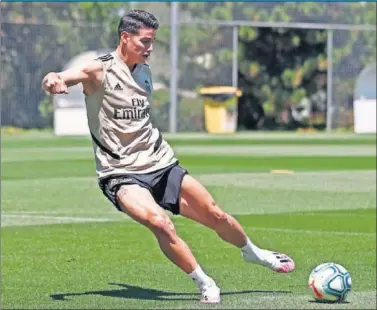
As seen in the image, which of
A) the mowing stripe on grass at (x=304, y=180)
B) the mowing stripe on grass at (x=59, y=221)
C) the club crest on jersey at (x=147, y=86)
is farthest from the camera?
the mowing stripe on grass at (x=304, y=180)

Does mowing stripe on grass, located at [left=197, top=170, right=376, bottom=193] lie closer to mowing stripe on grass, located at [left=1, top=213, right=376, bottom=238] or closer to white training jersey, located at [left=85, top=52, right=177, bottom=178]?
mowing stripe on grass, located at [left=1, top=213, right=376, bottom=238]

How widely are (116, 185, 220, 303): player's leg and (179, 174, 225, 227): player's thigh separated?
15.2 inches

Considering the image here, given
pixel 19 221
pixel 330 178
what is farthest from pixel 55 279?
pixel 330 178

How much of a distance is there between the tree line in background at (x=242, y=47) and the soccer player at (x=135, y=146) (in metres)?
33.6

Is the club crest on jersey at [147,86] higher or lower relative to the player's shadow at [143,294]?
higher

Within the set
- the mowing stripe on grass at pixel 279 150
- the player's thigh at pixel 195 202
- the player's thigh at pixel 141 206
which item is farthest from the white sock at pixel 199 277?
the mowing stripe on grass at pixel 279 150

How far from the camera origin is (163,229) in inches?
370

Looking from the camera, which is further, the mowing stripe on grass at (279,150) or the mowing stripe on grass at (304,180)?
the mowing stripe on grass at (279,150)

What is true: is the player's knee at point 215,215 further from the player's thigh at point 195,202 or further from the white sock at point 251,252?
the white sock at point 251,252

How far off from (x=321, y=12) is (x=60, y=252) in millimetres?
34058

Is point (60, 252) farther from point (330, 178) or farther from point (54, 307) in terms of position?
point (330, 178)

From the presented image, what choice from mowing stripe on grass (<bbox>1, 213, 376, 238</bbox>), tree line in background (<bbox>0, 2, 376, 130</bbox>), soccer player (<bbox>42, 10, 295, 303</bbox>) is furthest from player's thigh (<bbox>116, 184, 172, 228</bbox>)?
tree line in background (<bbox>0, 2, 376, 130</bbox>)

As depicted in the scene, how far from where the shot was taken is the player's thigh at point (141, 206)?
30.5 feet

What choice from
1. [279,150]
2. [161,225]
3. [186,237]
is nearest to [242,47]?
[279,150]
